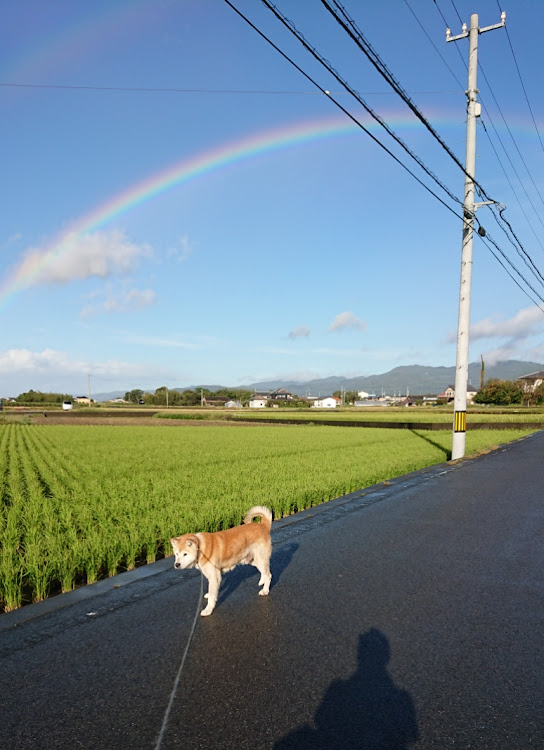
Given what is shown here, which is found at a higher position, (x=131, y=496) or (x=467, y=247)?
(x=467, y=247)

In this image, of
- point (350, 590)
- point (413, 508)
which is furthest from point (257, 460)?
point (350, 590)

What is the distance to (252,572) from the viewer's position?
5035 millimetres

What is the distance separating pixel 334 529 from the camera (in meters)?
6.61

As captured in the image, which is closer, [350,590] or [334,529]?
[350,590]

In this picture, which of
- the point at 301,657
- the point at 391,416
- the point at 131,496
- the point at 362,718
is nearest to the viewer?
the point at 362,718

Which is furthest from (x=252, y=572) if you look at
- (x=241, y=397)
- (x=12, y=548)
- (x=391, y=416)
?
(x=241, y=397)

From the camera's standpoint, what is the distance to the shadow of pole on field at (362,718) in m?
2.30

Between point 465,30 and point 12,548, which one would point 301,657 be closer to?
point 12,548

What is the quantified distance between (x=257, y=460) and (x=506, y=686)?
11.6 metres

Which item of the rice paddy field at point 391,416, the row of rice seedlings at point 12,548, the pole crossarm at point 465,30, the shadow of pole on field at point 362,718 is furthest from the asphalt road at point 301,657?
the rice paddy field at point 391,416

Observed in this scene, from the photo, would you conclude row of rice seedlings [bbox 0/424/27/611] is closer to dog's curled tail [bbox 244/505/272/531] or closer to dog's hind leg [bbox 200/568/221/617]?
dog's hind leg [bbox 200/568/221/617]

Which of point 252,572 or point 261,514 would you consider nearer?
point 261,514

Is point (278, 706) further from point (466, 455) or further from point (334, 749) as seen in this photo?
point (466, 455)

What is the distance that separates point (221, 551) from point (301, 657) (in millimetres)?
1027
